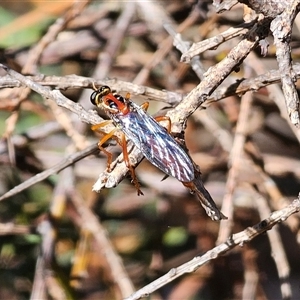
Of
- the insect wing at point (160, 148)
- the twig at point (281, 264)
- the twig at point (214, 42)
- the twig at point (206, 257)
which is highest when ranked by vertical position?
the twig at point (214, 42)

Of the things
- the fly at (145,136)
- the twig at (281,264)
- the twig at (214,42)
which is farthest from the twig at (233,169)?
the twig at (214,42)

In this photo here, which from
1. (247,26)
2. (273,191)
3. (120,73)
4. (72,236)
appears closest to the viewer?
(247,26)

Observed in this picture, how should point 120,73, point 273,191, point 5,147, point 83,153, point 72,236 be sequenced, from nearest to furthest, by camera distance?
1. point 83,153
2. point 273,191
3. point 5,147
4. point 72,236
5. point 120,73

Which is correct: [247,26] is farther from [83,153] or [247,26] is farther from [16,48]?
[16,48]

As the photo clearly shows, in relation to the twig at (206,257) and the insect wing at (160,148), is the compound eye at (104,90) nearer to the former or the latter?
the insect wing at (160,148)

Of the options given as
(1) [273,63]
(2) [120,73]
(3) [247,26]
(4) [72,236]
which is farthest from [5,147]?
(1) [273,63]

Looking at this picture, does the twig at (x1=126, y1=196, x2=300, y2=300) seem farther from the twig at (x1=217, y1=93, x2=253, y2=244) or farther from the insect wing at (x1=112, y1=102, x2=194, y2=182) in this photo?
the twig at (x1=217, y1=93, x2=253, y2=244)

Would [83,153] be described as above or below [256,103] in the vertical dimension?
below

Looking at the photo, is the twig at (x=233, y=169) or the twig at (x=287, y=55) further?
the twig at (x=233, y=169)
